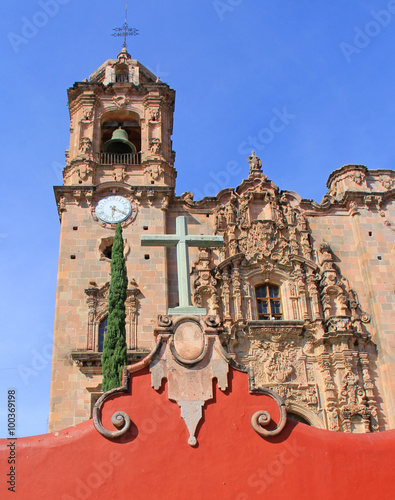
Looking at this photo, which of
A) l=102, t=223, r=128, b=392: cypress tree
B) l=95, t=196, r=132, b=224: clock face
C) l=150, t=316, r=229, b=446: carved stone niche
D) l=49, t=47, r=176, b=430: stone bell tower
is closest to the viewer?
l=150, t=316, r=229, b=446: carved stone niche

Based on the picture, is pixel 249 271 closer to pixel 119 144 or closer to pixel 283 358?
pixel 283 358

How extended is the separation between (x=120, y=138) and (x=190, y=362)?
1441 centimetres

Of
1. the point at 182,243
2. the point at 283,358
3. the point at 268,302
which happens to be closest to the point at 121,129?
the point at 268,302

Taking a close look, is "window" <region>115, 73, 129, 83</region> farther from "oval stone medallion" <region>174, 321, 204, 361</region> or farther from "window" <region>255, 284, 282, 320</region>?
"oval stone medallion" <region>174, 321, 204, 361</region>

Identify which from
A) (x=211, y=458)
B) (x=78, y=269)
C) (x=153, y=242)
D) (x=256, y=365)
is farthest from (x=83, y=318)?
(x=211, y=458)

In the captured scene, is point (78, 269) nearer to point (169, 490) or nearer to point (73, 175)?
point (73, 175)

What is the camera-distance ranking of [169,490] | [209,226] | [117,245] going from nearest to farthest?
1. [169,490]
2. [117,245]
3. [209,226]

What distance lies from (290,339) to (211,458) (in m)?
10.3

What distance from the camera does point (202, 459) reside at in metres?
9.35

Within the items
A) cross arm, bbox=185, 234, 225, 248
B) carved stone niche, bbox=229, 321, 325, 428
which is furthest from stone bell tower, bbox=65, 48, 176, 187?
cross arm, bbox=185, 234, 225, 248

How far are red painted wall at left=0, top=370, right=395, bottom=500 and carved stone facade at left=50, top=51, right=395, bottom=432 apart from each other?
7.15 meters

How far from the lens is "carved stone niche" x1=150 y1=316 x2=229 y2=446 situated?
9617mm

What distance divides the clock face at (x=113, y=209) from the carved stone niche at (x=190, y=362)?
11472 millimetres

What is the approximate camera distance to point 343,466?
9.50 meters
